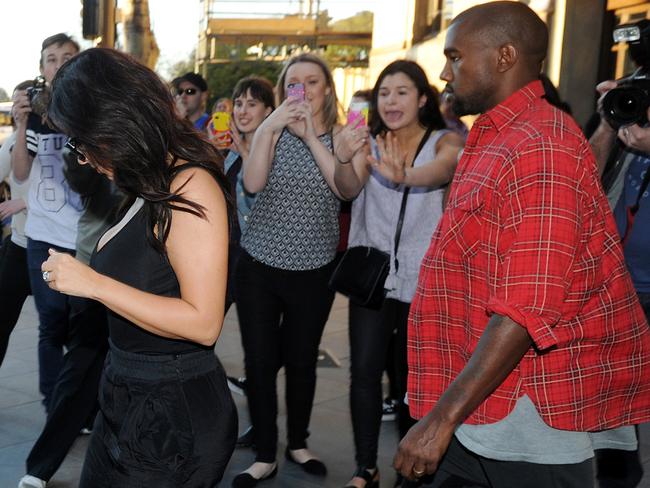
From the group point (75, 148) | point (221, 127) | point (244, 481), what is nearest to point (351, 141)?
point (244, 481)

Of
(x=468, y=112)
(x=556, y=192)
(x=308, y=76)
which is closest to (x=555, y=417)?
(x=556, y=192)

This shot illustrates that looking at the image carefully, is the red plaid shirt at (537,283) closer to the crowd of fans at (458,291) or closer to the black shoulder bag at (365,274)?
the crowd of fans at (458,291)

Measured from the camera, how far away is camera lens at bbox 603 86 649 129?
3.38m

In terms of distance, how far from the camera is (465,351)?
238 cm

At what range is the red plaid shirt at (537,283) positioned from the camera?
2.14m

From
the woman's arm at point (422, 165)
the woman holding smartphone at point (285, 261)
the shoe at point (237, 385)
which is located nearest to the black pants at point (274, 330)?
the woman holding smartphone at point (285, 261)

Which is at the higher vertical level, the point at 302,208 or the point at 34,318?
the point at 302,208

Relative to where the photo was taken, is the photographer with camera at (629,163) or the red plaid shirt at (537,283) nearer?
the red plaid shirt at (537,283)

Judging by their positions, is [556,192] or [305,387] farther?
[305,387]

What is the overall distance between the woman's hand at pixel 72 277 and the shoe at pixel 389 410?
353 centimetres

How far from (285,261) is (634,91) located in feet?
6.13

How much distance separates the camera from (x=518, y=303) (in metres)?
2.12

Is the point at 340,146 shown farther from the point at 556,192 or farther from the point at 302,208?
the point at 556,192

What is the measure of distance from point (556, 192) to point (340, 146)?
2.33 m
